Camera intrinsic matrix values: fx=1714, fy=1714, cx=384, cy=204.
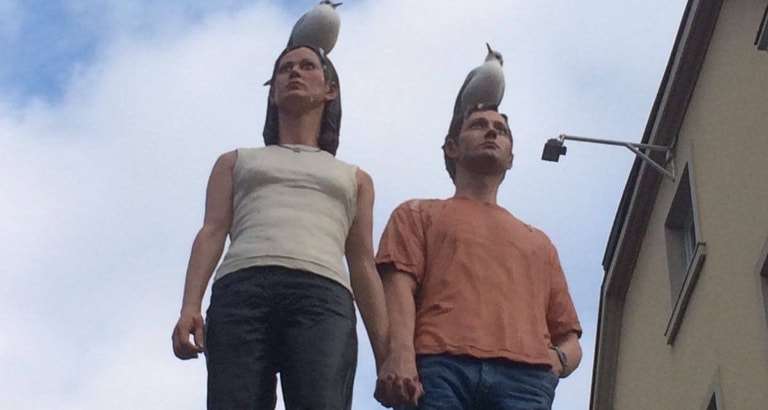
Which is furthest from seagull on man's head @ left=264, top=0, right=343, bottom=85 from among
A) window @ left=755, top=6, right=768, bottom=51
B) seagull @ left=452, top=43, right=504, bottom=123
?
window @ left=755, top=6, right=768, bottom=51

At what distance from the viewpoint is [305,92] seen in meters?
7.17

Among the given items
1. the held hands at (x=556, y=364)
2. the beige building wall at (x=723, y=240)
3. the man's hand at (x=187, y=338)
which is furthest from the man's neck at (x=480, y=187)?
the beige building wall at (x=723, y=240)

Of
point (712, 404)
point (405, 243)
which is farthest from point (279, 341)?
point (712, 404)

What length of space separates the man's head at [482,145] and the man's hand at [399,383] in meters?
1.30

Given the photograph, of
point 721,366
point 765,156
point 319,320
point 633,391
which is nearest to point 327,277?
point 319,320

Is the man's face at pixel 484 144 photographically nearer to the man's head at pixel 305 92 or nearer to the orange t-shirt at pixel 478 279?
the orange t-shirt at pixel 478 279

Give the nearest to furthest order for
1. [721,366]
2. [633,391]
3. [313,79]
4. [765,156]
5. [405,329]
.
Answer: [405,329], [313,79], [765,156], [721,366], [633,391]

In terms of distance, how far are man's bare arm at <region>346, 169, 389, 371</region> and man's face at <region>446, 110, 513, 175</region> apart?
0.69 metres

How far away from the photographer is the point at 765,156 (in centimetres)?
1295

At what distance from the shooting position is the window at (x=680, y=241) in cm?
1527

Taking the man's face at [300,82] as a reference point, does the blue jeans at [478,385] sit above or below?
below

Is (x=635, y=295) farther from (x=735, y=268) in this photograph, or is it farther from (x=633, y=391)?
Result: (x=735, y=268)

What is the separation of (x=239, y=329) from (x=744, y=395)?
300 inches

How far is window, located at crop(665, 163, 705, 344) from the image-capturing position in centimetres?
1527
